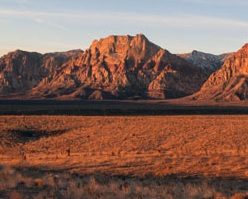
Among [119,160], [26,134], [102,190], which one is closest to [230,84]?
[26,134]

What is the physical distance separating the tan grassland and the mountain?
110 m

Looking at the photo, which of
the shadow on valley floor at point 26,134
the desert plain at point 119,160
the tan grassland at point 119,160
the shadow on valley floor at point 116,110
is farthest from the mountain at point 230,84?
the shadow on valley floor at point 26,134

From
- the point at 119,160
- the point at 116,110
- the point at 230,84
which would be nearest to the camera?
the point at 119,160

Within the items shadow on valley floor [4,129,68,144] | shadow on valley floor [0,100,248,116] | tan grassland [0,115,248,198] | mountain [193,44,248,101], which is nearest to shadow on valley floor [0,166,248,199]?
tan grassland [0,115,248,198]

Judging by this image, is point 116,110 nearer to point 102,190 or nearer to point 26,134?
point 26,134

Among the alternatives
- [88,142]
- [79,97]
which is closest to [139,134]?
[88,142]

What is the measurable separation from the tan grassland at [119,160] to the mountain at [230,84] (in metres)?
110

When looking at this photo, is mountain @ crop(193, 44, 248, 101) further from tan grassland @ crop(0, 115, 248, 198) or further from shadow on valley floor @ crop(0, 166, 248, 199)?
shadow on valley floor @ crop(0, 166, 248, 199)

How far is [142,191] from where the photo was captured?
51.3 feet

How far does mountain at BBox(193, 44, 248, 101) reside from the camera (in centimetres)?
16289

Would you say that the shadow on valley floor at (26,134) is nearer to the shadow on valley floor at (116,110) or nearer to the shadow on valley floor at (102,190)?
the shadow on valley floor at (102,190)

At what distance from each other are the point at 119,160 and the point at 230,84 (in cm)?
15408

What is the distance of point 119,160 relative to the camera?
2766 cm

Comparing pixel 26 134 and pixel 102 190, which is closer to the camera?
pixel 102 190
